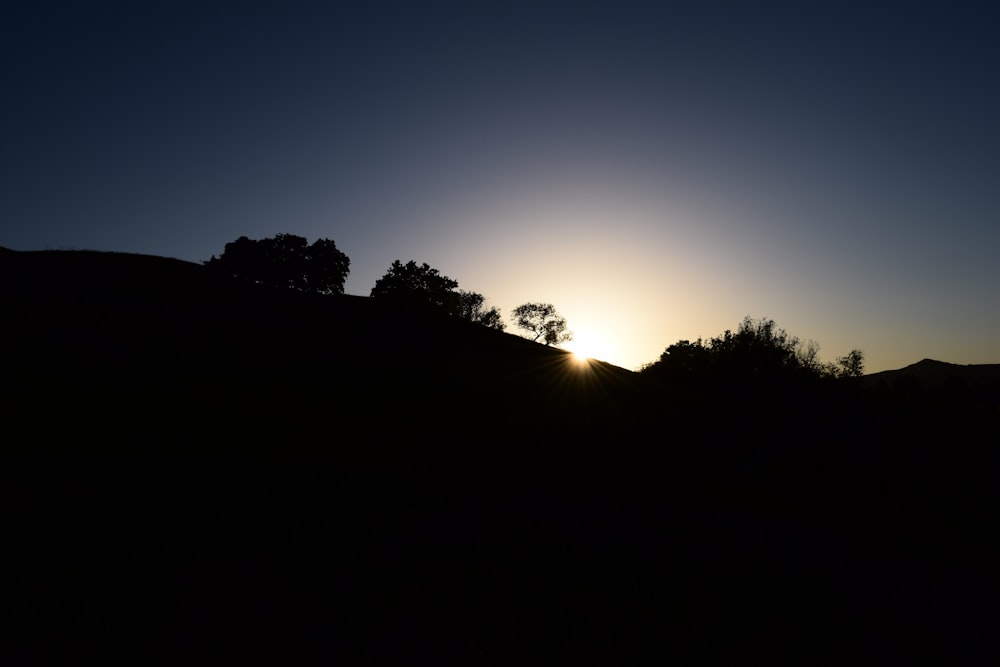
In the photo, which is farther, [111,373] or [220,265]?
[220,265]

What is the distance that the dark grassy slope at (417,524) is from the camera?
7578 millimetres

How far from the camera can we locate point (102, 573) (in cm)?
839

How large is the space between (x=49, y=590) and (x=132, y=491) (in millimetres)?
4686

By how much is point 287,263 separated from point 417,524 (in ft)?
299

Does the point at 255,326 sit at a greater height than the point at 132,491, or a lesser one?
greater

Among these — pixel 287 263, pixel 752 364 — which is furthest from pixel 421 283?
pixel 752 364

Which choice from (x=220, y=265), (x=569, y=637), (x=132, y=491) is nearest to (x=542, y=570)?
(x=569, y=637)

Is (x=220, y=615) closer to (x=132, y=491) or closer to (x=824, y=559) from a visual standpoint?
(x=132, y=491)

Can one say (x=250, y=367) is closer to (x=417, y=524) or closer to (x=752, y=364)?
(x=417, y=524)

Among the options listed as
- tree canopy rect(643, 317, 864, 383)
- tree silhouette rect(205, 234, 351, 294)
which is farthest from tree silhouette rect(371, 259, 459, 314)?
tree canopy rect(643, 317, 864, 383)

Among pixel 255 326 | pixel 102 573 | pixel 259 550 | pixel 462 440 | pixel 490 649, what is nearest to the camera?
pixel 490 649

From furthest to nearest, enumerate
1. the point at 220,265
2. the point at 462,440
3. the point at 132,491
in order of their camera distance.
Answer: the point at 220,265, the point at 462,440, the point at 132,491

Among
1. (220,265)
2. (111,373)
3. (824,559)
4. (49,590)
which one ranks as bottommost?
(49,590)

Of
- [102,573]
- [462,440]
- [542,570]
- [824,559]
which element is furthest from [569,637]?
[462,440]
